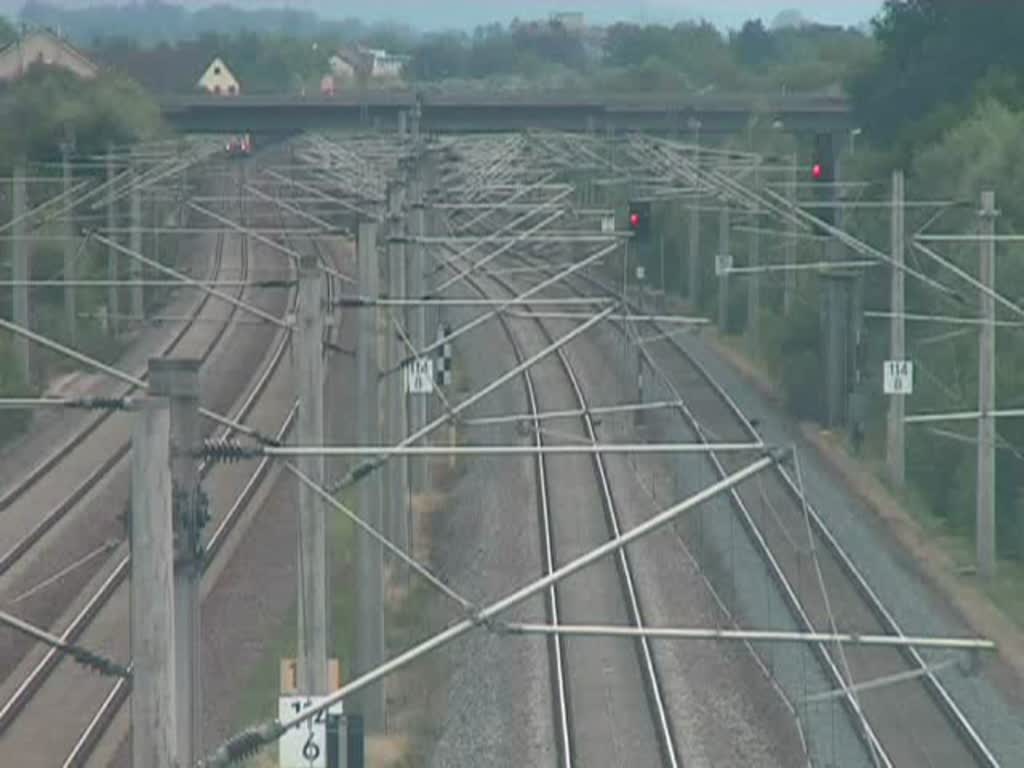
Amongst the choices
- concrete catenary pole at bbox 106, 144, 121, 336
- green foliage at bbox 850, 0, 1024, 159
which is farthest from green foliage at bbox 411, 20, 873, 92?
concrete catenary pole at bbox 106, 144, 121, 336

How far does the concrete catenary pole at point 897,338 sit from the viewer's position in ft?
64.8

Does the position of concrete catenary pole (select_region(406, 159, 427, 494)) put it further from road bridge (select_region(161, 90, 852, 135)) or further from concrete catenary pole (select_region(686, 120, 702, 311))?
road bridge (select_region(161, 90, 852, 135))

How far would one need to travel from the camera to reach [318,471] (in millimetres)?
9281

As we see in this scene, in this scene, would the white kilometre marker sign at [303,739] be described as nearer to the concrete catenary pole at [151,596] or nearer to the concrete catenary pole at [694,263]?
the concrete catenary pole at [151,596]

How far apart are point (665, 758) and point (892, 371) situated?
7.17m

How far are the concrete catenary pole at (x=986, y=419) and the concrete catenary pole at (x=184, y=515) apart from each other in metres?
10.5

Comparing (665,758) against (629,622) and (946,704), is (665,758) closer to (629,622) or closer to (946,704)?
(946,704)

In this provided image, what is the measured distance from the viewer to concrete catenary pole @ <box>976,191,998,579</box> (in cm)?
1738

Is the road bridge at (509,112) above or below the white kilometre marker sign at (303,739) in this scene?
above

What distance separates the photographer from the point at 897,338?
20656 millimetres

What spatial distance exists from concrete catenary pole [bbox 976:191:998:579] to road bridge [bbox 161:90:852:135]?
3280 cm

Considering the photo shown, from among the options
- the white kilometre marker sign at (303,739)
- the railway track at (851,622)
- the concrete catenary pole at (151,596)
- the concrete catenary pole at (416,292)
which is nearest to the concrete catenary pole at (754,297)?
the railway track at (851,622)

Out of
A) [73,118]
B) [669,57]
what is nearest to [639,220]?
[73,118]

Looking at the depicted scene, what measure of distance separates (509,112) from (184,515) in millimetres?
45414
